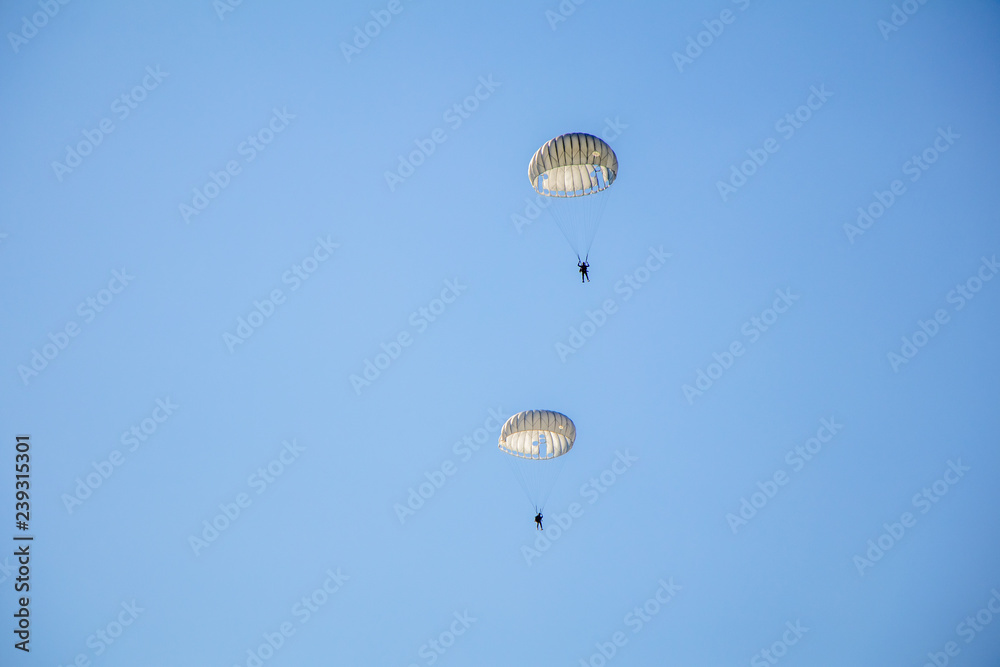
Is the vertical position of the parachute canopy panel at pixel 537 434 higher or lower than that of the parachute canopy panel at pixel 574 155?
lower

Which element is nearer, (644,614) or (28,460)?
(28,460)

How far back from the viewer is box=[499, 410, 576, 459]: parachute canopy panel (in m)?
23.2

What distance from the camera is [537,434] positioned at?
2412 cm

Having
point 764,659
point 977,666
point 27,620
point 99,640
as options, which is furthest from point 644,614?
point 27,620

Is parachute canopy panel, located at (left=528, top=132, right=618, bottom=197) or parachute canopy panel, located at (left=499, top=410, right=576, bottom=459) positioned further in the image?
parachute canopy panel, located at (left=499, top=410, right=576, bottom=459)

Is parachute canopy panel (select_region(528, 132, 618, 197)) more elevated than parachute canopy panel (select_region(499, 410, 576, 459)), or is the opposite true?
parachute canopy panel (select_region(528, 132, 618, 197))

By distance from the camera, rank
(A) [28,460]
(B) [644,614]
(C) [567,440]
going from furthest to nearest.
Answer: (B) [644,614] < (A) [28,460] < (C) [567,440]

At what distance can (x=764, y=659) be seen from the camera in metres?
30.3

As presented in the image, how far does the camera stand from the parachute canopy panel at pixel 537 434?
2325 centimetres

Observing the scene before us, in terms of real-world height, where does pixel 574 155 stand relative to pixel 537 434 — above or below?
above

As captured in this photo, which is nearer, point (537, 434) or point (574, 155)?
point (574, 155)

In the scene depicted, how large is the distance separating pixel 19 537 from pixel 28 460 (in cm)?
269

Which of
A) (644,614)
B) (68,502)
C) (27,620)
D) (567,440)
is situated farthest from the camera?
(644,614)

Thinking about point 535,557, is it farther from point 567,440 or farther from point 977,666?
point 977,666
